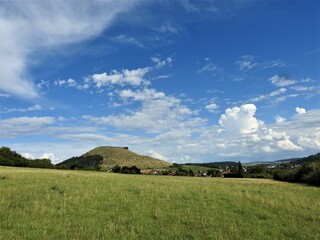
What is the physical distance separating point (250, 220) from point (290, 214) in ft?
10.1

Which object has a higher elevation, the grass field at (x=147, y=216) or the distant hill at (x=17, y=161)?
the distant hill at (x=17, y=161)

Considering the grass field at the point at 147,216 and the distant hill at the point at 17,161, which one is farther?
the distant hill at the point at 17,161

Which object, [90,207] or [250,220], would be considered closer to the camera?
[250,220]

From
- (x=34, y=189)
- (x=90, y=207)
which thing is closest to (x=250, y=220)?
(x=90, y=207)

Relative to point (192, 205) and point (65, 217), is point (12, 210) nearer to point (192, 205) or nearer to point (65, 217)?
point (65, 217)

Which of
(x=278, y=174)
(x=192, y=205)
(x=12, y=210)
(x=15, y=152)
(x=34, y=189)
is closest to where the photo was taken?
(x=12, y=210)

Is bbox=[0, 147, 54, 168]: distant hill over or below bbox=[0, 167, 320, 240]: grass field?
over

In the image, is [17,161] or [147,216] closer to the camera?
[147,216]

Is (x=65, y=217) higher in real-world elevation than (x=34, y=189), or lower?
lower

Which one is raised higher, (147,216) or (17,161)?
(17,161)

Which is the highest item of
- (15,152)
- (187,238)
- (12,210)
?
(15,152)

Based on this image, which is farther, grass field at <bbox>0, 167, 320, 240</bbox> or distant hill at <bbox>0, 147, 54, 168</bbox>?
distant hill at <bbox>0, 147, 54, 168</bbox>

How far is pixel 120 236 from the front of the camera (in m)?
13.0

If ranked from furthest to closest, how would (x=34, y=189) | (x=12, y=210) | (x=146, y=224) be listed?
(x=34, y=189) → (x=12, y=210) → (x=146, y=224)
